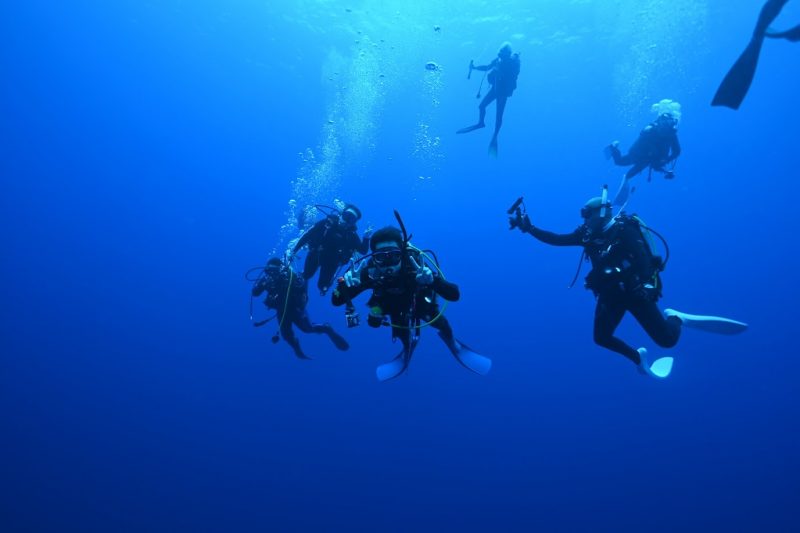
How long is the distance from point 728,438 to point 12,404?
59403mm

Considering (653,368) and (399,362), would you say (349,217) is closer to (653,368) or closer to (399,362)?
(399,362)

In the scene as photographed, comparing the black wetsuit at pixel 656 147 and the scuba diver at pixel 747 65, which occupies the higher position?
the black wetsuit at pixel 656 147

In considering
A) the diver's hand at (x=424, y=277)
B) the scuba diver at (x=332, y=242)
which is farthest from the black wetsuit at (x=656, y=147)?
the diver's hand at (x=424, y=277)

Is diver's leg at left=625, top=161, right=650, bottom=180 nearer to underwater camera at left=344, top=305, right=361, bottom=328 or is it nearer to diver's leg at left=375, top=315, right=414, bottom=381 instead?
diver's leg at left=375, top=315, right=414, bottom=381

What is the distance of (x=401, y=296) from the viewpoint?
4.94 meters

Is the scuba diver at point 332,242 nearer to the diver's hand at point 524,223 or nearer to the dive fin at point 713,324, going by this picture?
the diver's hand at point 524,223

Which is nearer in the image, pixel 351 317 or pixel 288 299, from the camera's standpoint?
pixel 351 317

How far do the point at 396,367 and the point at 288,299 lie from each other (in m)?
4.32

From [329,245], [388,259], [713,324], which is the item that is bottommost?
[388,259]

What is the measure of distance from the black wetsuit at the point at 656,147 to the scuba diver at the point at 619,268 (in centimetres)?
425

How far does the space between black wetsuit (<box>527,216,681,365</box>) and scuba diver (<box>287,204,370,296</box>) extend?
3685 millimetres

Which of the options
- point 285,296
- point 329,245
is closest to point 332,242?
point 329,245

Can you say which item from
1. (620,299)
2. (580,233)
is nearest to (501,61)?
(580,233)

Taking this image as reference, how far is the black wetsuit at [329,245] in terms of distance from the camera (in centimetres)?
855
